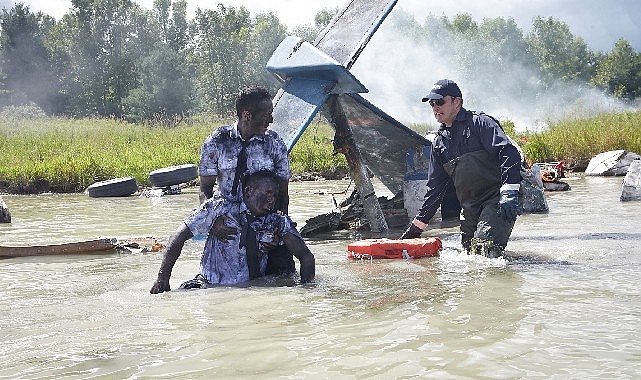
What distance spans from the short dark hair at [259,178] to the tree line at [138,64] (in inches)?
1693

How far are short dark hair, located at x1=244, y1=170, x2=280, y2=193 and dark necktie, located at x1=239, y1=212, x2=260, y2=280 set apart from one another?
20 centimetres

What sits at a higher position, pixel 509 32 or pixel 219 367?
pixel 509 32

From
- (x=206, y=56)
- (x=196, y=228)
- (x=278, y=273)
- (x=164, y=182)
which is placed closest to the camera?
(x=196, y=228)

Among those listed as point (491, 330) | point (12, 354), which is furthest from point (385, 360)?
point (12, 354)

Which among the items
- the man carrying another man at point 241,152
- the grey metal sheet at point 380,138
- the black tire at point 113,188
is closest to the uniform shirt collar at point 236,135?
the man carrying another man at point 241,152

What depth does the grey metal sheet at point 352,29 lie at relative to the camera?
7.46 meters

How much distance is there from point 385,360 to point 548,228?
16.0 ft

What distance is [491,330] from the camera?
3264 mm

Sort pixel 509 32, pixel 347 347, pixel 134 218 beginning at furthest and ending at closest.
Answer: pixel 509 32 → pixel 134 218 → pixel 347 347

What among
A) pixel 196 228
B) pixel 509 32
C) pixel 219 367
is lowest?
pixel 219 367

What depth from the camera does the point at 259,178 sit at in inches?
181

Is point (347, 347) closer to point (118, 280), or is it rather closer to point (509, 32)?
point (118, 280)

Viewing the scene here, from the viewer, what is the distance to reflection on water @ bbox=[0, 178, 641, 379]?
2.82 meters

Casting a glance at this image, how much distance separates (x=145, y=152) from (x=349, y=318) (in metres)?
15.2
